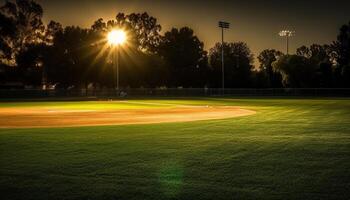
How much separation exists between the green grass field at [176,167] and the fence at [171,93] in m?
53.9

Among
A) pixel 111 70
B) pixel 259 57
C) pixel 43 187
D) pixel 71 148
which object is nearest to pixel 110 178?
pixel 43 187

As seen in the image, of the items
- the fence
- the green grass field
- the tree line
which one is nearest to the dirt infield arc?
the green grass field

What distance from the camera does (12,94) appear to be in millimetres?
65250

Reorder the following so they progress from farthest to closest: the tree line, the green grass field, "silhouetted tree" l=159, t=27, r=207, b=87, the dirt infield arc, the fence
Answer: "silhouetted tree" l=159, t=27, r=207, b=87, the tree line, the fence, the dirt infield arc, the green grass field

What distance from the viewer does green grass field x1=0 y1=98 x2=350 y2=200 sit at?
22.2 ft

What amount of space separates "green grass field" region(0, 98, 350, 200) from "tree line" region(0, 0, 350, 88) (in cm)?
6152

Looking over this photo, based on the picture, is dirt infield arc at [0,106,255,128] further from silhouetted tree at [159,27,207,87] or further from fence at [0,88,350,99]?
silhouetted tree at [159,27,207,87]

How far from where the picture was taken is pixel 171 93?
71.9m

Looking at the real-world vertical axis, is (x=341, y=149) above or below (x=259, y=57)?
below

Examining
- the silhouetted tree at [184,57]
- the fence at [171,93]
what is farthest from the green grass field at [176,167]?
the silhouetted tree at [184,57]

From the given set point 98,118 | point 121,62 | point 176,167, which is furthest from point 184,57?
point 176,167

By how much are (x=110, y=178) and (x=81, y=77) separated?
75777mm

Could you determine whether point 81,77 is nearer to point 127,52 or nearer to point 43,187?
point 127,52

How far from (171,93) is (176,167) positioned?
6337 centimetres
